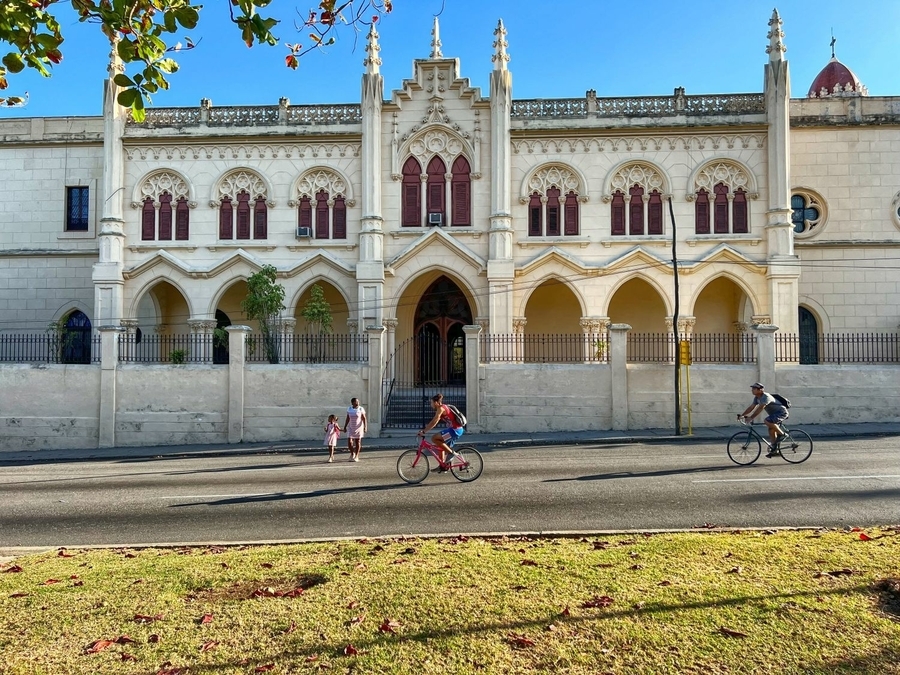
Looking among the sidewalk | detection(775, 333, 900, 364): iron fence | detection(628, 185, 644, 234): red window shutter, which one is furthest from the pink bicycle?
detection(628, 185, 644, 234): red window shutter

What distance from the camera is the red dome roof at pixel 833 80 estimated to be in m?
36.7

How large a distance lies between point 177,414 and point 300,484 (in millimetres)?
8577

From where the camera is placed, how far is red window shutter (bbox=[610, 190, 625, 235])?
76.3ft

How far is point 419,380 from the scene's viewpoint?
23938 mm

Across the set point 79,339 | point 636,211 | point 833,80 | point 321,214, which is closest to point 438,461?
point 321,214

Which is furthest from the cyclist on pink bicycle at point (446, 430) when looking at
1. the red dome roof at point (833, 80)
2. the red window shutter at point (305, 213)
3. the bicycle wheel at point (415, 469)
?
the red dome roof at point (833, 80)

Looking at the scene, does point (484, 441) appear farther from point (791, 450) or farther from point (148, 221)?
point (148, 221)

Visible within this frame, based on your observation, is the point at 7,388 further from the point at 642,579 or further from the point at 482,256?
the point at 642,579

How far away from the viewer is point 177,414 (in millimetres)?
17438

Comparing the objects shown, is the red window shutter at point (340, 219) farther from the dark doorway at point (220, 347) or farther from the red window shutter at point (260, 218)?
the dark doorway at point (220, 347)

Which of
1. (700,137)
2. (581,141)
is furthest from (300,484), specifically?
(700,137)

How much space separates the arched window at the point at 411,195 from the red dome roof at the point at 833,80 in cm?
2798

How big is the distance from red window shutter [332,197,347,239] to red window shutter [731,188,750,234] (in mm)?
15100

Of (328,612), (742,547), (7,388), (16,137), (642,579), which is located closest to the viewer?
(328,612)
